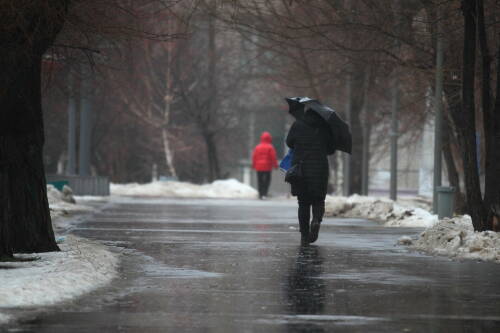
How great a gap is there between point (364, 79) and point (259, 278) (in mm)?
20437

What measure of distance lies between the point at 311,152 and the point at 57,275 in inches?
236

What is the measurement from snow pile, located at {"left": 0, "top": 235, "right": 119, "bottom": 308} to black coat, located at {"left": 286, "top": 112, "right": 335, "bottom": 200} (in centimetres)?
332

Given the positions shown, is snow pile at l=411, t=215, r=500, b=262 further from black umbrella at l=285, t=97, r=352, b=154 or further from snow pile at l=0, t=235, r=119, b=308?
snow pile at l=0, t=235, r=119, b=308

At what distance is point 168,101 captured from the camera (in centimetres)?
5175

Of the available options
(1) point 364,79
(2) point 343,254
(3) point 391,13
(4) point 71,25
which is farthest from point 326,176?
(1) point 364,79

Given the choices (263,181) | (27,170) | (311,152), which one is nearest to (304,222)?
(311,152)

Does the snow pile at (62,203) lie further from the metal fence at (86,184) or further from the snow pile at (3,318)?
the snow pile at (3,318)

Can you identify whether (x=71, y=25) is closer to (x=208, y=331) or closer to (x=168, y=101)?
(x=208, y=331)

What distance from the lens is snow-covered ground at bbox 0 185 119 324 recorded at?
926 cm

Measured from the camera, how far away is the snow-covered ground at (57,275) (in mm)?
9258

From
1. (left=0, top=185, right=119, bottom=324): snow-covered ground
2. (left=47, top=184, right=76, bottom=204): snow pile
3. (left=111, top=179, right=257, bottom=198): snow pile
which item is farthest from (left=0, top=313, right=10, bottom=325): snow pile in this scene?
(left=111, top=179, right=257, bottom=198): snow pile

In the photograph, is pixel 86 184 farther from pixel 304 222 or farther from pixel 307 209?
pixel 307 209

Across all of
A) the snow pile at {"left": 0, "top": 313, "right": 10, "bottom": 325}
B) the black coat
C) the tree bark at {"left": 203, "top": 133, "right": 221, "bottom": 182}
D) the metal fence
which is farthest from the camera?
the tree bark at {"left": 203, "top": 133, "right": 221, "bottom": 182}

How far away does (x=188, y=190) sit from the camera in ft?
131
